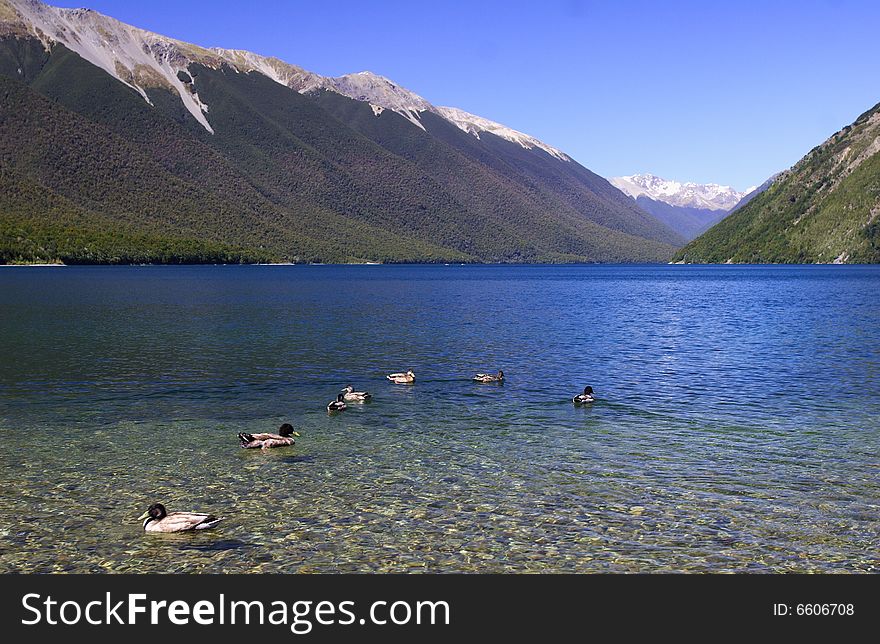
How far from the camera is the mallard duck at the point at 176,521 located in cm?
2031

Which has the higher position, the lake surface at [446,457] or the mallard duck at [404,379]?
the mallard duck at [404,379]

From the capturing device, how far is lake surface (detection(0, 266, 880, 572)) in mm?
19438

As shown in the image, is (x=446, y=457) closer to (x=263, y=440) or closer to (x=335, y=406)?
(x=263, y=440)

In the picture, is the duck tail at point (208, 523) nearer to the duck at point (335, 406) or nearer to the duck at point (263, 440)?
the duck at point (263, 440)

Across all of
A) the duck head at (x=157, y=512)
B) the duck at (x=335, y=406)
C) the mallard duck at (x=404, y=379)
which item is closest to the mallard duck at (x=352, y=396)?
the duck at (x=335, y=406)

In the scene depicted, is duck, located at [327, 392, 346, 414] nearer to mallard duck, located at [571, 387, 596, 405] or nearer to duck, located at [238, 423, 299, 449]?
duck, located at [238, 423, 299, 449]

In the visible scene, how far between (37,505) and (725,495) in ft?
66.8

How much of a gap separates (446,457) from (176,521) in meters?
10.8

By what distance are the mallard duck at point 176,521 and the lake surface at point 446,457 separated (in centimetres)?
31

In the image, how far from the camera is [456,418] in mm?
36031

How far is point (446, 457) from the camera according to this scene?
93.5 feet

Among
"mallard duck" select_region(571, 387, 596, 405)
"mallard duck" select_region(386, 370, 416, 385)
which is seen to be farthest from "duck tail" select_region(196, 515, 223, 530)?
"mallard duck" select_region(386, 370, 416, 385)

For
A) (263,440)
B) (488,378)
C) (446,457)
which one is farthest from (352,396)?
(446,457)
